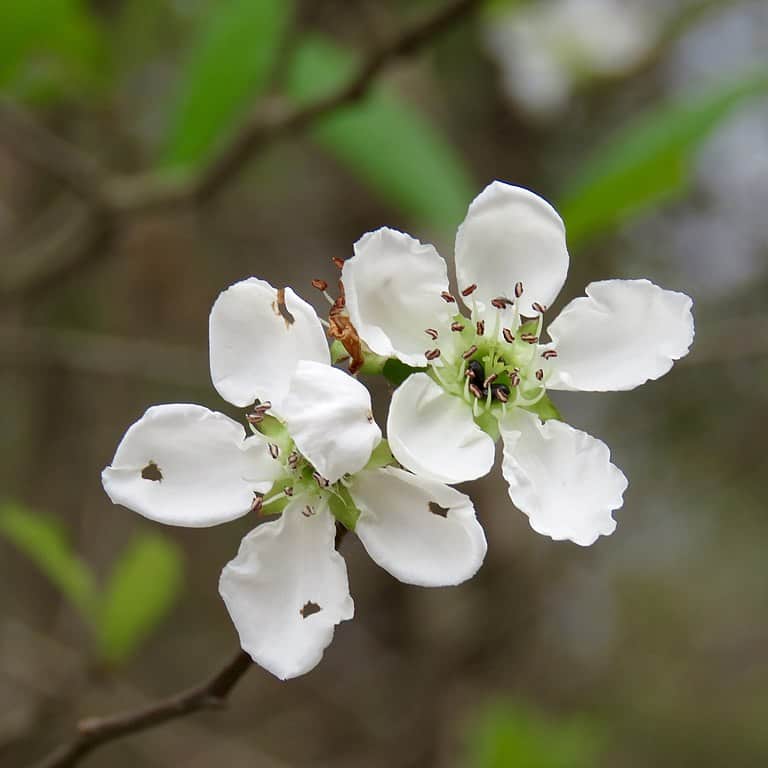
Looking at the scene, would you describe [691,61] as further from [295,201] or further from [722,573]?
[722,573]

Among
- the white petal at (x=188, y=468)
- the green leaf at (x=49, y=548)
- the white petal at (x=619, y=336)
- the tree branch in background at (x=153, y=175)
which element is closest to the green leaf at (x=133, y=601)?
the green leaf at (x=49, y=548)

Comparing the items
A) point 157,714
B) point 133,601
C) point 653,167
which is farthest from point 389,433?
point 133,601

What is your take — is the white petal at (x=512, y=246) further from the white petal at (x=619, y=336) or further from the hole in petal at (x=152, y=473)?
the hole in petal at (x=152, y=473)

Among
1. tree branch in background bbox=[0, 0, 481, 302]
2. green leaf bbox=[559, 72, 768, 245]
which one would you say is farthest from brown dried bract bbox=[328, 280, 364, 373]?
tree branch in background bbox=[0, 0, 481, 302]

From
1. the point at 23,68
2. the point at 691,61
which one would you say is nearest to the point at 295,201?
the point at 691,61

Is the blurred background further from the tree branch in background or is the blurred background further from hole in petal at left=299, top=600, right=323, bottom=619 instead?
hole in petal at left=299, top=600, right=323, bottom=619

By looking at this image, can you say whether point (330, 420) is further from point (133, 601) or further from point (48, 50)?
point (48, 50)

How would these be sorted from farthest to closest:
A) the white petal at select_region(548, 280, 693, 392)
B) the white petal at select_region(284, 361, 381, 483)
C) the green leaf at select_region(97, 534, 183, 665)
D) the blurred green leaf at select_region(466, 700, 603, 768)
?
the blurred green leaf at select_region(466, 700, 603, 768), the green leaf at select_region(97, 534, 183, 665), the white petal at select_region(548, 280, 693, 392), the white petal at select_region(284, 361, 381, 483)
